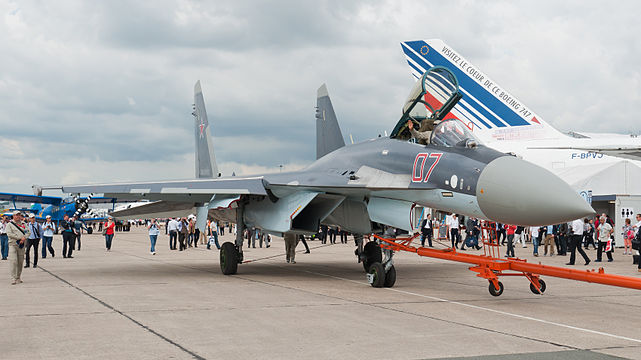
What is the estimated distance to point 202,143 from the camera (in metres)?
18.3

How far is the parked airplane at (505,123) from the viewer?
30.0 m

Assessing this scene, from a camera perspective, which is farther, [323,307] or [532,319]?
[323,307]

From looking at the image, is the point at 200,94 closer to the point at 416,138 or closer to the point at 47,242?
the point at 47,242

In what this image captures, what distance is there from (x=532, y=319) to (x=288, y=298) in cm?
367

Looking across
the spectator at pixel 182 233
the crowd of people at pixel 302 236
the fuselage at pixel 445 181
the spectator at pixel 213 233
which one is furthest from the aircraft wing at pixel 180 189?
the spectator at pixel 213 233

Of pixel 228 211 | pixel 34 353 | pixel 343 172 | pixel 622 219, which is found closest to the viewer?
pixel 34 353

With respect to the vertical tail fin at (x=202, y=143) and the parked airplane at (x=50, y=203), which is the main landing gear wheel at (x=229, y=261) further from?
the parked airplane at (x=50, y=203)

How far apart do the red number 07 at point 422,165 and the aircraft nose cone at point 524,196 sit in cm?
113

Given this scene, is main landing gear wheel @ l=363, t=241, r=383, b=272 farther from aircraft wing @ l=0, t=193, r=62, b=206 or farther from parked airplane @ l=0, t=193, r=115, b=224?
aircraft wing @ l=0, t=193, r=62, b=206

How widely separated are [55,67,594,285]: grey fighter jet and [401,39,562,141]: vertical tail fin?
2274 cm

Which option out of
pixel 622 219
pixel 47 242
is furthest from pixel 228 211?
pixel 622 219

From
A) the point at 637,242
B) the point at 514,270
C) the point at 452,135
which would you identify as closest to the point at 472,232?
the point at 637,242

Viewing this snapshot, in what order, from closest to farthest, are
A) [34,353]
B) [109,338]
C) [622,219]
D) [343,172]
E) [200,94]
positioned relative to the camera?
1. [34,353]
2. [109,338]
3. [343,172]
4. [200,94]
5. [622,219]

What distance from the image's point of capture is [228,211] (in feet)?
45.2
